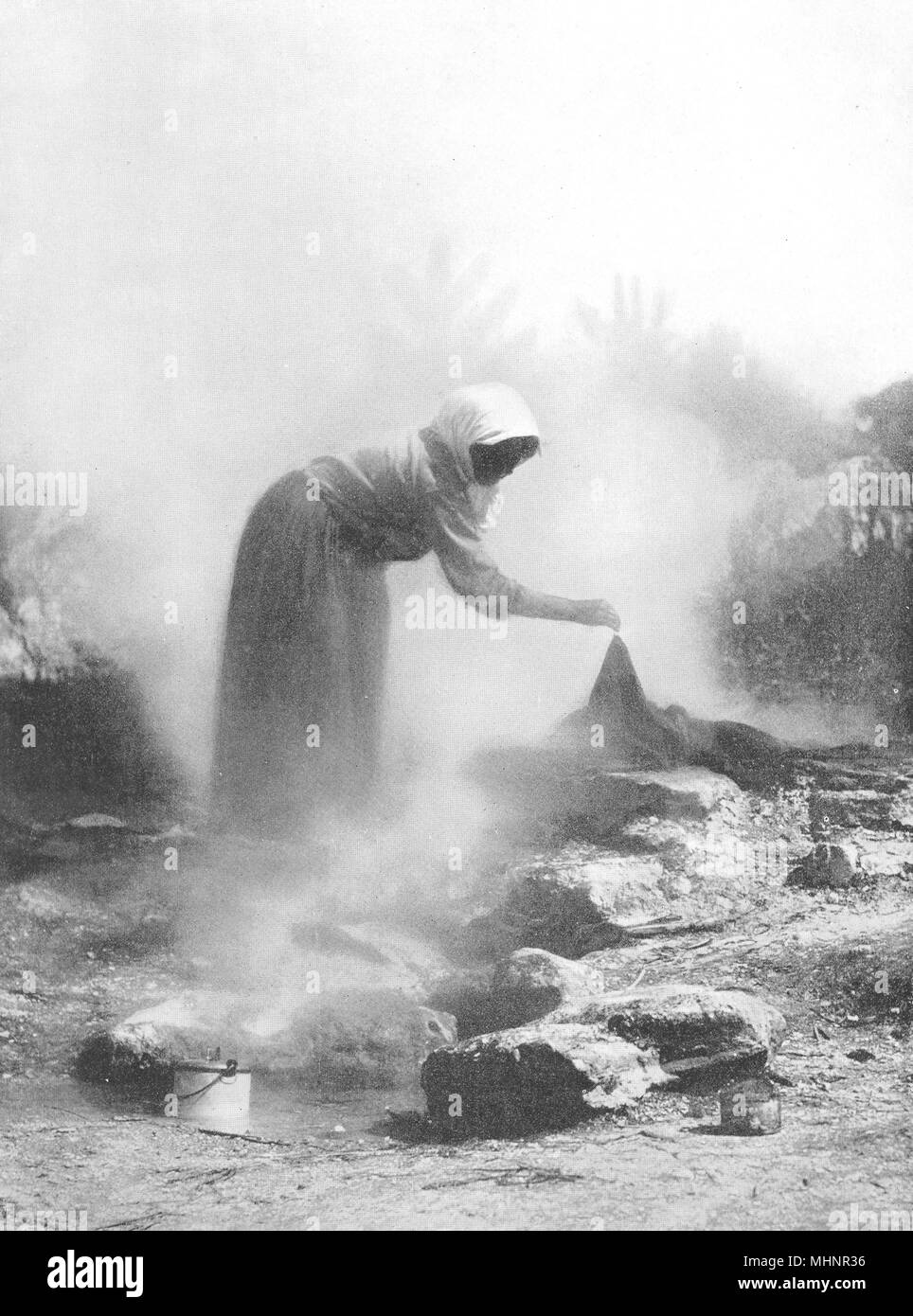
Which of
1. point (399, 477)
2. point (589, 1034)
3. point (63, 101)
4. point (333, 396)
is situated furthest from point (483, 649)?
point (63, 101)

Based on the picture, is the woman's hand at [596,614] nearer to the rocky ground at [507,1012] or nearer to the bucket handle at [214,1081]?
the rocky ground at [507,1012]

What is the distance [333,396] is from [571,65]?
5.32 ft

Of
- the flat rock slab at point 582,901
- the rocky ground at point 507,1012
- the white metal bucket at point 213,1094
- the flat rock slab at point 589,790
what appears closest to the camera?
the rocky ground at point 507,1012

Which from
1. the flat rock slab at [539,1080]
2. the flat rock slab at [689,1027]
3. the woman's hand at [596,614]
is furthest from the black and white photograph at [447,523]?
the flat rock slab at [539,1080]

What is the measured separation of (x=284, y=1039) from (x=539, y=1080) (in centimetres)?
91

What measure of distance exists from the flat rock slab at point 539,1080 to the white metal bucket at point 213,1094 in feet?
2.17

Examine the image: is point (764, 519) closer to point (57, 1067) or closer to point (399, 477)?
point (399, 477)

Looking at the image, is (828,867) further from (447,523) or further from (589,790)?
(447,523)

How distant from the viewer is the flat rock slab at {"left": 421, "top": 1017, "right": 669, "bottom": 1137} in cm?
421

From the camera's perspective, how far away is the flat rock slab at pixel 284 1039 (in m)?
4.36

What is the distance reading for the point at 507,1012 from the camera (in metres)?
4.48

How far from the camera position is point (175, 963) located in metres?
4.60
